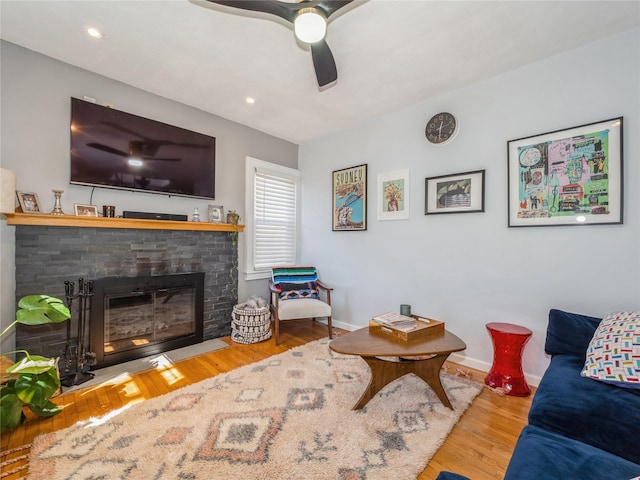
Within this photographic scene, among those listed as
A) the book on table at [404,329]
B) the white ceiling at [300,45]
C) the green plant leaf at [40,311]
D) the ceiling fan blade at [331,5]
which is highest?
the white ceiling at [300,45]

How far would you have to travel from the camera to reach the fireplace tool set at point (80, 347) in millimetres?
2322

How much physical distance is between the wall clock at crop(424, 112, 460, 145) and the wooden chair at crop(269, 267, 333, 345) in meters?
2.03

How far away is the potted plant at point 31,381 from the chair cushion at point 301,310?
1.85 metres

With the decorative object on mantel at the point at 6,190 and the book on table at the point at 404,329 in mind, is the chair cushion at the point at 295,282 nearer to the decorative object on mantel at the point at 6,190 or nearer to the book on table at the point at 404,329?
the book on table at the point at 404,329

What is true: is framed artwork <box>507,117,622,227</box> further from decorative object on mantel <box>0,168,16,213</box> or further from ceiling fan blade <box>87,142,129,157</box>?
decorative object on mantel <box>0,168,16,213</box>

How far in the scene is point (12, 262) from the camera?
222cm

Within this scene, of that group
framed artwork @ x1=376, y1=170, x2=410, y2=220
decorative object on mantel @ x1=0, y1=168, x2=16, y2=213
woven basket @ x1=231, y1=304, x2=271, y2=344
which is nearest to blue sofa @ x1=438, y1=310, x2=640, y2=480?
framed artwork @ x1=376, y1=170, x2=410, y2=220

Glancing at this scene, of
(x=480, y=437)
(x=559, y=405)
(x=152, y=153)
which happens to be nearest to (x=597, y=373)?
(x=559, y=405)

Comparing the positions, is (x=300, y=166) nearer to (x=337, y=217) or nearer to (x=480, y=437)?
(x=337, y=217)

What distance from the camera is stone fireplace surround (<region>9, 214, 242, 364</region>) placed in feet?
7.36

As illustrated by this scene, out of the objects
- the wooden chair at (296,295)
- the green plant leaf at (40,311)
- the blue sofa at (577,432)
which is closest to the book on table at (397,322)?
the blue sofa at (577,432)

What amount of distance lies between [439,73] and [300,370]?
9.67 feet

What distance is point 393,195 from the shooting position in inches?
129

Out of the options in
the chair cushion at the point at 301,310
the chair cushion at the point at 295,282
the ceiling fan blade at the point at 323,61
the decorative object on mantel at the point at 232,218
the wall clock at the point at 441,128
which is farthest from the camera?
the chair cushion at the point at 295,282
